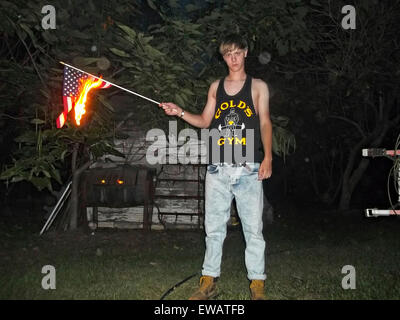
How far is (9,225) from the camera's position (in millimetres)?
12055

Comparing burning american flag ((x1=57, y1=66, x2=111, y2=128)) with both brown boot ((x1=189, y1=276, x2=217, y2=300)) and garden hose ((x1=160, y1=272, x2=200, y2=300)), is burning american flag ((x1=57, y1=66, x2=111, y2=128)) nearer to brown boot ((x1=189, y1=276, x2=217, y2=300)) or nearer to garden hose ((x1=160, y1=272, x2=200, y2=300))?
garden hose ((x1=160, y1=272, x2=200, y2=300))

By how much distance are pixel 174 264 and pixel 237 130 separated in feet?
9.53

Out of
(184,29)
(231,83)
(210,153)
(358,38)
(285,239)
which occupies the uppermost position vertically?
(358,38)

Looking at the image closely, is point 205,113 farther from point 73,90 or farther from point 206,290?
point 206,290

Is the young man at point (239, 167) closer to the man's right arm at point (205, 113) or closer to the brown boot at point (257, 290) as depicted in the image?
the brown boot at point (257, 290)

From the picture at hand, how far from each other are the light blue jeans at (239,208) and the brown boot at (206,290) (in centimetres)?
6

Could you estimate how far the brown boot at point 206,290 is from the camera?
14.1ft

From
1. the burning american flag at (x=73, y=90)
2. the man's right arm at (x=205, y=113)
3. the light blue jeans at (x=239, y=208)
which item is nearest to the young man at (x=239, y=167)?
the light blue jeans at (x=239, y=208)

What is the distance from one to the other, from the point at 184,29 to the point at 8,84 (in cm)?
383

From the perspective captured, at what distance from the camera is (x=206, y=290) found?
437 cm

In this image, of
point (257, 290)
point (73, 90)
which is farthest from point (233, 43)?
point (257, 290)

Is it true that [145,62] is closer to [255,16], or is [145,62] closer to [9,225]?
[255,16]

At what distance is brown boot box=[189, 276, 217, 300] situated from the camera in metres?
4.31

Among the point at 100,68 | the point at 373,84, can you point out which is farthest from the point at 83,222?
the point at 373,84
